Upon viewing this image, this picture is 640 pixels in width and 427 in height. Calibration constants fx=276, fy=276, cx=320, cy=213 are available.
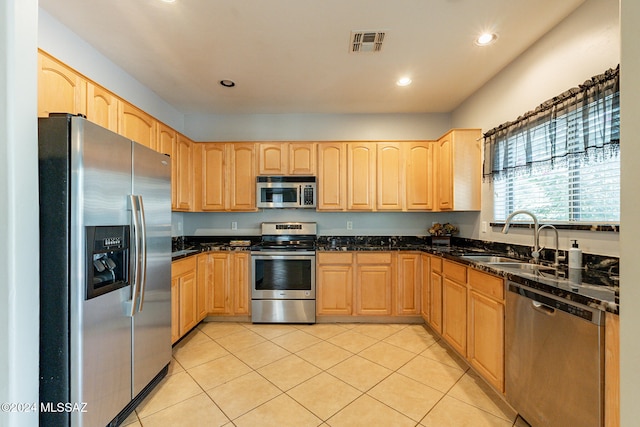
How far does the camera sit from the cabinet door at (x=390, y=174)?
360 cm

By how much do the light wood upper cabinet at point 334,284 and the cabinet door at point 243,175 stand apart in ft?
3.94

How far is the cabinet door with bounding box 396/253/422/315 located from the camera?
10.9 ft

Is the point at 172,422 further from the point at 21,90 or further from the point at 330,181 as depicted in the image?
the point at 330,181

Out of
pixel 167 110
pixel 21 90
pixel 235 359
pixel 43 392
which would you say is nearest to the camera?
pixel 21 90

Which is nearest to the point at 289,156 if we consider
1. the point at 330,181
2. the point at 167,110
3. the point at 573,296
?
the point at 330,181

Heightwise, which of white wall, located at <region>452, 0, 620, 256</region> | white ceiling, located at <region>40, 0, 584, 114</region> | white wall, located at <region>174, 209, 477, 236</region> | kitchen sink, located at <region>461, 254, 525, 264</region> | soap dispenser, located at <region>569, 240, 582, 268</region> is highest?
white ceiling, located at <region>40, 0, 584, 114</region>

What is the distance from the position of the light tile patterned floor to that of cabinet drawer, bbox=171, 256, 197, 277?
74cm

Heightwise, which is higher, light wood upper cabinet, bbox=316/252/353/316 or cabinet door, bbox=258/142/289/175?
cabinet door, bbox=258/142/289/175

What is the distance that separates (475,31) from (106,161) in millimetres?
2759

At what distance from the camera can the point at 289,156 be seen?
3617 millimetres

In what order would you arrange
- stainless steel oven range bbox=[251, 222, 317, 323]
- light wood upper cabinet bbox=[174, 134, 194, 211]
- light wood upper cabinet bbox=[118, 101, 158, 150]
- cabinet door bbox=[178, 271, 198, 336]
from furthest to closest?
stainless steel oven range bbox=[251, 222, 317, 323] < light wood upper cabinet bbox=[174, 134, 194, 211] < cabinet door bbox=[178, 271, 198, 336] < light wood upper cabinet bbox=[118, 101, 158, 150]

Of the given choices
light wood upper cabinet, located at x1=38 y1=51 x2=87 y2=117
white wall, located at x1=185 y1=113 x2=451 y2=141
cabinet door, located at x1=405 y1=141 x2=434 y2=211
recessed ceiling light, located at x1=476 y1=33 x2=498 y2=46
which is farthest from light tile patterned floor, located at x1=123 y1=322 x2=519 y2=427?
recessed ceiling light, located at x1=476 y1=33 x2=498 y2=46

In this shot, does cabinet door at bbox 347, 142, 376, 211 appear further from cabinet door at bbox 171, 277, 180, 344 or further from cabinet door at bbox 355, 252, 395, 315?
cabinet door at bbox 171, 277, 180, 344

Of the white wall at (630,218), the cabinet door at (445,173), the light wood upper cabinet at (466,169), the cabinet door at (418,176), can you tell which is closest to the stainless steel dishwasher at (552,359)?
the white wall at (630,218)
